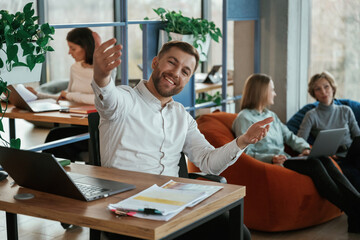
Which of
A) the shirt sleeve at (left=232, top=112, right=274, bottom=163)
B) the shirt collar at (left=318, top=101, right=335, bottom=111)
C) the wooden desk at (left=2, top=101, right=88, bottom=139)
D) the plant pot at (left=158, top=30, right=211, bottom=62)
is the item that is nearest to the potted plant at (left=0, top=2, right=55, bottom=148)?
the wooden desk at (left=2, top=101, right=88, bottom=139)

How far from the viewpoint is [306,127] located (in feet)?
15.6

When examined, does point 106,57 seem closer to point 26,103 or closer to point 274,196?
point 26,103

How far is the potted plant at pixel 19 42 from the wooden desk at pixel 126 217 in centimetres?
51

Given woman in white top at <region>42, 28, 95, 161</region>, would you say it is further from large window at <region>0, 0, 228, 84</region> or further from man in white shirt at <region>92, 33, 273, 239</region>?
large window at <region>0, 0, 228, 84</region>

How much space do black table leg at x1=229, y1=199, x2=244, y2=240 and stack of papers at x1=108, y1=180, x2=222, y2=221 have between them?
0.11 m

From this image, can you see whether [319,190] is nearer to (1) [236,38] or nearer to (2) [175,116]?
(2) [175,116]

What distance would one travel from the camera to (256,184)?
3.96 metres

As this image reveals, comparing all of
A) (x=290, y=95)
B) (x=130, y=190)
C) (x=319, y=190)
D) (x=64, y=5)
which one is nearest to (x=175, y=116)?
(x=130, y=190)

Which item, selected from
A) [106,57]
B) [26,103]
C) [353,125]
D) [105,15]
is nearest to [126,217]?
[106,57]

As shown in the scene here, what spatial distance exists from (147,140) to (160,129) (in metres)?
0.09

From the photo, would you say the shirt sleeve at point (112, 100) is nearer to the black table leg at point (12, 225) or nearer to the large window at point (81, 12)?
the black table leg at point (12, 225)

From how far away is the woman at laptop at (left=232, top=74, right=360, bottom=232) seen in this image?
3961 millimetres

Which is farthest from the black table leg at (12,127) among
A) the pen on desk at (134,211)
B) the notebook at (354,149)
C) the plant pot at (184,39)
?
the pen on desk at (134,211)

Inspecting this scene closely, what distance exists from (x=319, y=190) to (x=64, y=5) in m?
Result: 4.72
